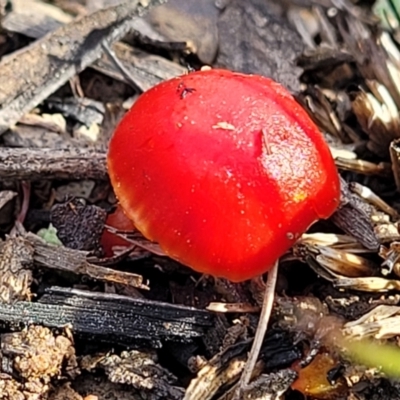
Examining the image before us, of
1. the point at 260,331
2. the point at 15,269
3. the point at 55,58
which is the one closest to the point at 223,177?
the point at 260,331

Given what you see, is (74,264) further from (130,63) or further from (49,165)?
(130,63)

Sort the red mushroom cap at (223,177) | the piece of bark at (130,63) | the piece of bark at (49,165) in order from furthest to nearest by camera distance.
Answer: the piece of bark at (130,63) < the piece of bark at (49,165) < the red mushroom cap at (223,177)

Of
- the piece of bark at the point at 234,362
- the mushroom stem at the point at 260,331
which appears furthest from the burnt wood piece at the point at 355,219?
the piece of bark at the point at 234,362

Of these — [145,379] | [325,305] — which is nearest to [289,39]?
[325,305]

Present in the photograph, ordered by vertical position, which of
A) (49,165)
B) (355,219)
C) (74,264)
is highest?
(355,219)

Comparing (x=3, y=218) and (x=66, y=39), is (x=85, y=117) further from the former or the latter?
(x=3, y=218)

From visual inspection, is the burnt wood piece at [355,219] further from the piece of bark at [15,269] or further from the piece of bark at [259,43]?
the piece of bark at [15,269]
